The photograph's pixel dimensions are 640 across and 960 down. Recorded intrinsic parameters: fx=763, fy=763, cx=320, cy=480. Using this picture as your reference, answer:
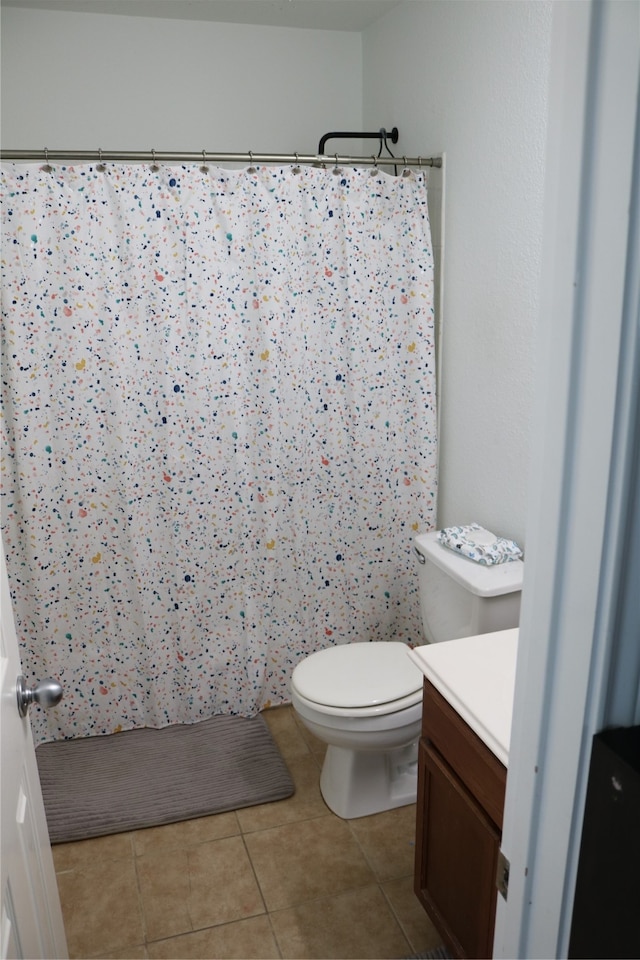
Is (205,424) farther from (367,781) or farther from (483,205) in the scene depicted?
(367,781)

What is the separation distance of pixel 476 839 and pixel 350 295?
5.42ft

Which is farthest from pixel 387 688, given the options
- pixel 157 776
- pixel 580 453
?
pixel 580 453

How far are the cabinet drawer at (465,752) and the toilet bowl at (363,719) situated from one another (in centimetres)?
44

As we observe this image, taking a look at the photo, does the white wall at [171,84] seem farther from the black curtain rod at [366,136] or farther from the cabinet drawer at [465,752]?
the cabinet drawer at [465,752]

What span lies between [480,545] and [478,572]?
0.11m

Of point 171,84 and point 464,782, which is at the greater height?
point 171,84

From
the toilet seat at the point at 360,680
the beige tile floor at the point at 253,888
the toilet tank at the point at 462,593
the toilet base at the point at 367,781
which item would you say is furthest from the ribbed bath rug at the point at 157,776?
the toilet tank at the point at 462,593

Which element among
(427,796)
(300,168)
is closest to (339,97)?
(300,168)

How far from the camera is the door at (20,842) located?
104cm

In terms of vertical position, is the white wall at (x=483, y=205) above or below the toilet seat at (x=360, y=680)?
above

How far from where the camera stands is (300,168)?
91.7 inches

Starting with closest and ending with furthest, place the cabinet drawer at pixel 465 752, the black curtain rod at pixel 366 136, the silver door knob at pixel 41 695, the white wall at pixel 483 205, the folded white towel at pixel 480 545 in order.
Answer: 1. the silver door knob at pixel 41 695
2. the cabinet drawer at pixel 465 752
3. the white wall at pixel 483 205
4. the folded white towel at pixel 480 545
5. the black curtain rod at pixel 366 136

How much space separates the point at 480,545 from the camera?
7.01 feet

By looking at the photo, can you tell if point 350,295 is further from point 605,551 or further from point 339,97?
point 605,551
